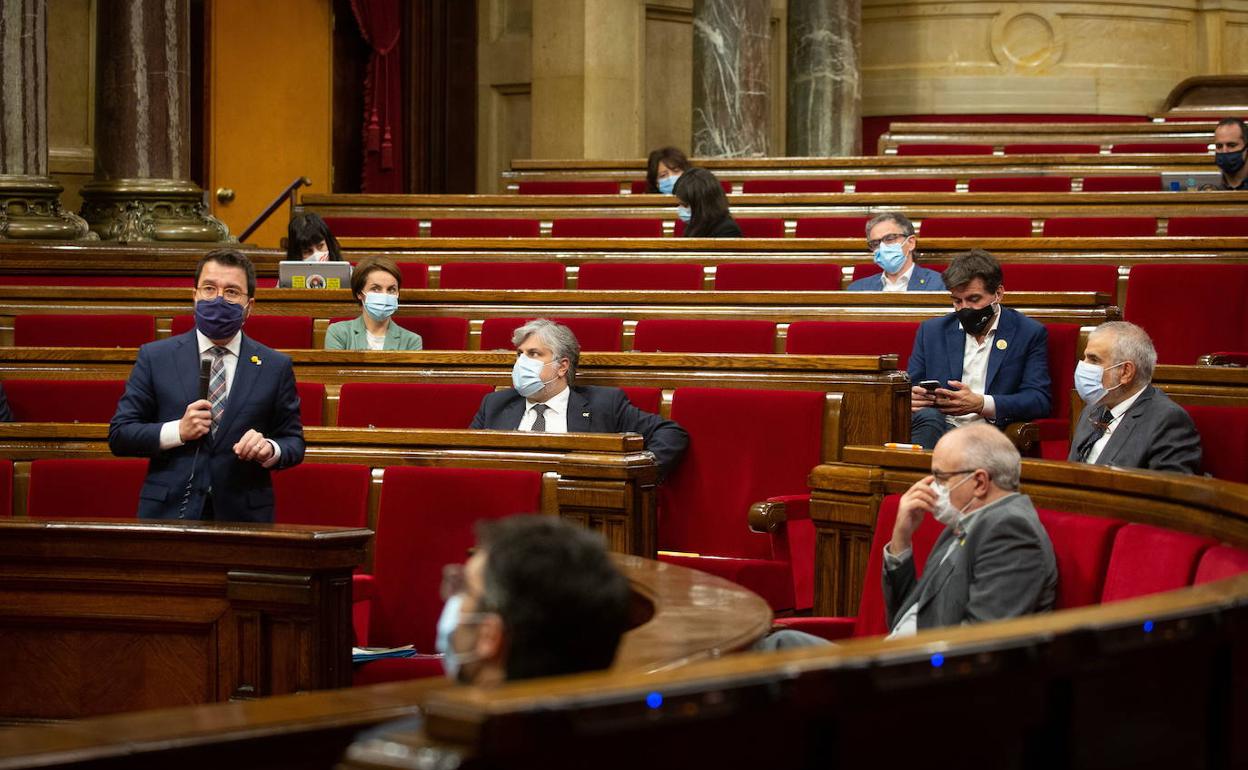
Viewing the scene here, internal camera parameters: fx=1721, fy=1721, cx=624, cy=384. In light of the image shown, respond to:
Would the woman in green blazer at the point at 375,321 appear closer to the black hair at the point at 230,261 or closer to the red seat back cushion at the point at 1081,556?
the black hair at the point at 230,261

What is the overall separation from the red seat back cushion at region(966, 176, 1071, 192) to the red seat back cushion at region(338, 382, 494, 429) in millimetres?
5083

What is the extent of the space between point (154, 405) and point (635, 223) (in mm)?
4757

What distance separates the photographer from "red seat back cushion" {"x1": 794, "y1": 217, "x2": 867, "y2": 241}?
8.08m

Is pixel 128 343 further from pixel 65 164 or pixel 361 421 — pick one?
pixel 65 164

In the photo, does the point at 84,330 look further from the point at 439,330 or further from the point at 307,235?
the point at 439,330

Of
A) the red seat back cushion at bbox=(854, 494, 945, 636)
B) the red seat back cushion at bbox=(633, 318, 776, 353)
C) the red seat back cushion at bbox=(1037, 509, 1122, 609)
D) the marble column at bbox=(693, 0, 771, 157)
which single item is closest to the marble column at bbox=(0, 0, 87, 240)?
the red seat back cushion at bbox=(633, 318, 776, 353)

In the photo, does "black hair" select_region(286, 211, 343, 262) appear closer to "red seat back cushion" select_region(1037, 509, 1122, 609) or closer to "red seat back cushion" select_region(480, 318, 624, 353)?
"red seat back cushion" select_region(480, 318, 624, 353)

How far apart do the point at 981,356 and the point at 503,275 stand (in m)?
2.54

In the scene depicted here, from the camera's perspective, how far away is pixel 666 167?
29.0 feet

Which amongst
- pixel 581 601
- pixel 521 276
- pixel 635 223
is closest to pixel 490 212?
pixel 635 223

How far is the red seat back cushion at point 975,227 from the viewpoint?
298 inches

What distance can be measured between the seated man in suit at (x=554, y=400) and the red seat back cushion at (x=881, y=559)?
1.19m

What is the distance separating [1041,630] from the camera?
161 centimetres

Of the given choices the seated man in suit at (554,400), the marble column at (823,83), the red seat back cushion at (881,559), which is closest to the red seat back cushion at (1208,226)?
the seated man in suit at (554,400)
